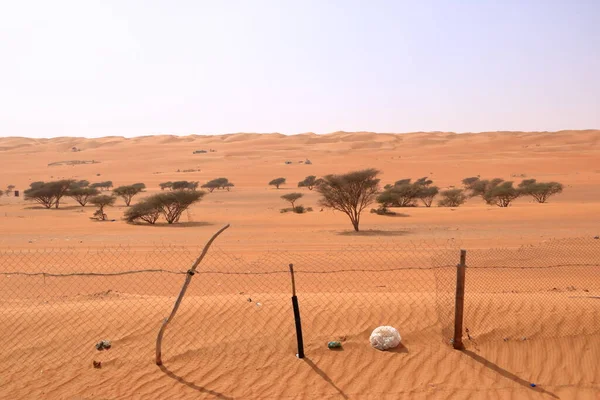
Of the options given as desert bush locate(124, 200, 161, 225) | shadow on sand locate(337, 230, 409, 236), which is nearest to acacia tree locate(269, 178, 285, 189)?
desert bush locate(124, 200, 161, 225)

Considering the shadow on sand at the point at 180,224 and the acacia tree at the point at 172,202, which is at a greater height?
the acacia tree at the point at 172,202

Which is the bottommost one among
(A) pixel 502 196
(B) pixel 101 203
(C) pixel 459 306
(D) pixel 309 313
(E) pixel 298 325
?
(B) pixel 101 203

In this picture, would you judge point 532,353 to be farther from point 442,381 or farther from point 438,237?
point 438,237

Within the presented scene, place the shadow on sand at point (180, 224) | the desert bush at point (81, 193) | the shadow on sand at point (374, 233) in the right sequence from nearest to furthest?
the shadow on sand at point (374, 233)
the shadow on sand at point (180, 224)
the desert bush at point (81, 193)

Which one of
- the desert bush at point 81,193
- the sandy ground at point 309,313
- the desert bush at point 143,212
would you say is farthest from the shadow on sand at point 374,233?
the desert bush at point 81,193

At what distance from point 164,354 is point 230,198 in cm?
3889

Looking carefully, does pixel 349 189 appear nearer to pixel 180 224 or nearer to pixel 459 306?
pixel 180 224

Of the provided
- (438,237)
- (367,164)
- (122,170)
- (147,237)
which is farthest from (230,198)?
(122,170)

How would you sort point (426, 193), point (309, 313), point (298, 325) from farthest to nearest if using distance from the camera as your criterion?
point (426, 193)
point (309, 313)
point (298, 325)

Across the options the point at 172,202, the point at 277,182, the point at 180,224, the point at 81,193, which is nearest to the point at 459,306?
the point at 180,224

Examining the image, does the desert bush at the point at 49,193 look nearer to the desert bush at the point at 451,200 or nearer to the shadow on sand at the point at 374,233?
the shadow on sand at the point at 374,233

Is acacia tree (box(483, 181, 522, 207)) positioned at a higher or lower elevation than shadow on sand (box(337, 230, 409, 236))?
higher

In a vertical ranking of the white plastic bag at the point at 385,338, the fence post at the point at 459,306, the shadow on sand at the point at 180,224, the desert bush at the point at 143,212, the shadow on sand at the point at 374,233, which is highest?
the fence post at the point at 459,306

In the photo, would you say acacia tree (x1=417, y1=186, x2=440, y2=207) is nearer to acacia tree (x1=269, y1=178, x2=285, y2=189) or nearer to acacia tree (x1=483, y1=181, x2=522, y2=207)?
acacia tree (x1=483, y1=181, x2=522, y2=207)
